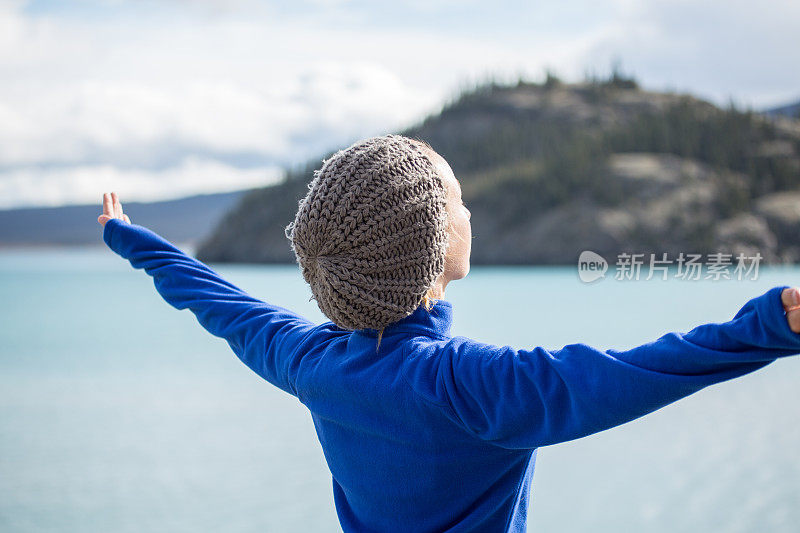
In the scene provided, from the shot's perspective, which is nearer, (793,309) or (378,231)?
(793,309)

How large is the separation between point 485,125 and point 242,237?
83.5ft

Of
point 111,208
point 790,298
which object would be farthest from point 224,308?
point 790,298

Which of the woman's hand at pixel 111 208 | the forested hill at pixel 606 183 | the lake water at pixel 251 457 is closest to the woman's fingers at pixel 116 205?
the woman's hand at pixel 111 208

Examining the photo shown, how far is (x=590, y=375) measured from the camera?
101 cm

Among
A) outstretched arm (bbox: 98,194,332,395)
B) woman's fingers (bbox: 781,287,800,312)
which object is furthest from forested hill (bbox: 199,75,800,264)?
woman's fingers (bbox: 781,287,800,312)

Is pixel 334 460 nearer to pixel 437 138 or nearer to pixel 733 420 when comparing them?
pixel 733 420

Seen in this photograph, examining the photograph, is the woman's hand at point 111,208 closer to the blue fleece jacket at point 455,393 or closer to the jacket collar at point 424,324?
the blue fleece jacket at point 455,393

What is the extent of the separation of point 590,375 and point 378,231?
1.33 ft

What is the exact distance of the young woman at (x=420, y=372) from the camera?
3.32 ft

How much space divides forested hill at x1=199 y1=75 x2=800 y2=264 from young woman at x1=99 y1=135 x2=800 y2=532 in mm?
38084

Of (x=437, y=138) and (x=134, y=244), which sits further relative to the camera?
(x=437, y=138)

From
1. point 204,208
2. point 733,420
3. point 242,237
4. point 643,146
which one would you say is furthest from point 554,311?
point 204,208

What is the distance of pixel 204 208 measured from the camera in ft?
609

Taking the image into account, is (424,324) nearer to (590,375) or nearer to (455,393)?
(455,393)
